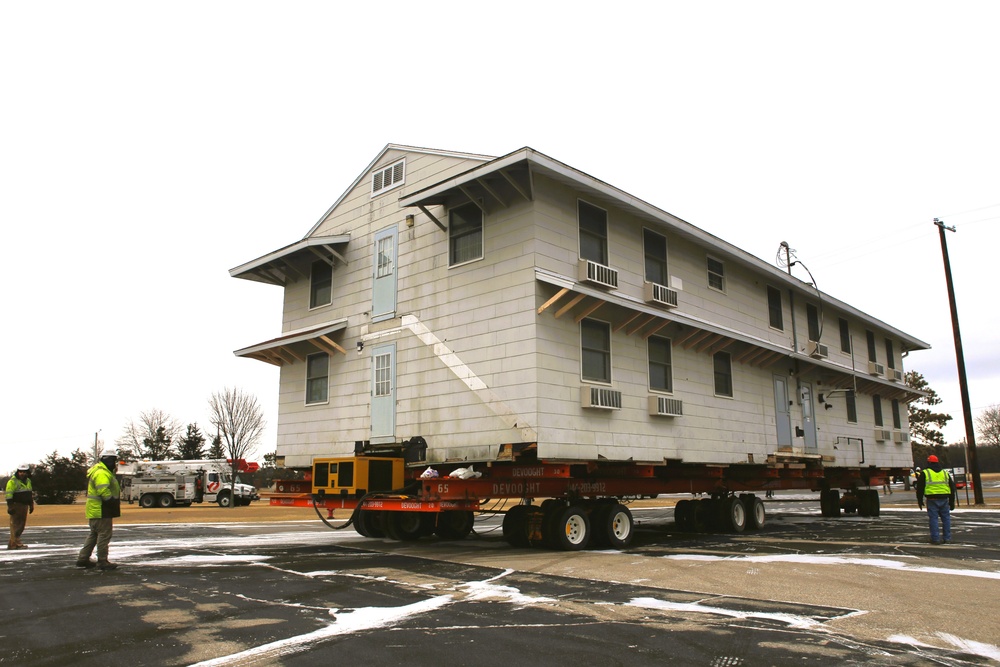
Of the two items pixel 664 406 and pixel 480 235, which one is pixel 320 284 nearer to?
pixel 480 235

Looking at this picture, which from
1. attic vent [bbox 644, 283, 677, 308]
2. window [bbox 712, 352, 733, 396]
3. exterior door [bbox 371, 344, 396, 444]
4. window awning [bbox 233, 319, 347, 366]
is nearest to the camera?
exterior door [bbox 371, 344, 396, 444]

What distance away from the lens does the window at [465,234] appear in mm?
14672

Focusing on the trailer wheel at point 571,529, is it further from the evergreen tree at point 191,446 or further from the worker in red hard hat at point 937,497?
the evergreen tree at point 191,446

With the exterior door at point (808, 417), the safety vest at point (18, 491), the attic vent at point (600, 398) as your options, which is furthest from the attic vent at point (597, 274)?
the safety vest at point (18, 491)

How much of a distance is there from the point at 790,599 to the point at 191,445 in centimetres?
7582

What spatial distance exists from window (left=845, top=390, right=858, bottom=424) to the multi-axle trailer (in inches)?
346

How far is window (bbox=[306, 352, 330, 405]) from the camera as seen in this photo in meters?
17.1

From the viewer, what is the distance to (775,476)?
19250 millimetres

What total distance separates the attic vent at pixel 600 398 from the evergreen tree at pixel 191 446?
2661 inches

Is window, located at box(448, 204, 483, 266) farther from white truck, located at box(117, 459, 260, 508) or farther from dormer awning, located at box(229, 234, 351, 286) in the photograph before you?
white truck, located at box(117, 459, 260, 508)

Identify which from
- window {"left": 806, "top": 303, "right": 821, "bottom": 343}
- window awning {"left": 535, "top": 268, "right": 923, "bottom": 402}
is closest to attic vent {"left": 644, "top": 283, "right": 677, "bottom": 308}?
window awning {"left": 535, "top": 268, "right": 923, "bottom": 402}

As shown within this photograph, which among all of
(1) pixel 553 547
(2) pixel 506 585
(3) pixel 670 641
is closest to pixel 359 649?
(3) pixel 670 641

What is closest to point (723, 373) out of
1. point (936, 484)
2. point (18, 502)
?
point (936, 484)

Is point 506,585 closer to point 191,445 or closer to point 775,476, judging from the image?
point 775,476
